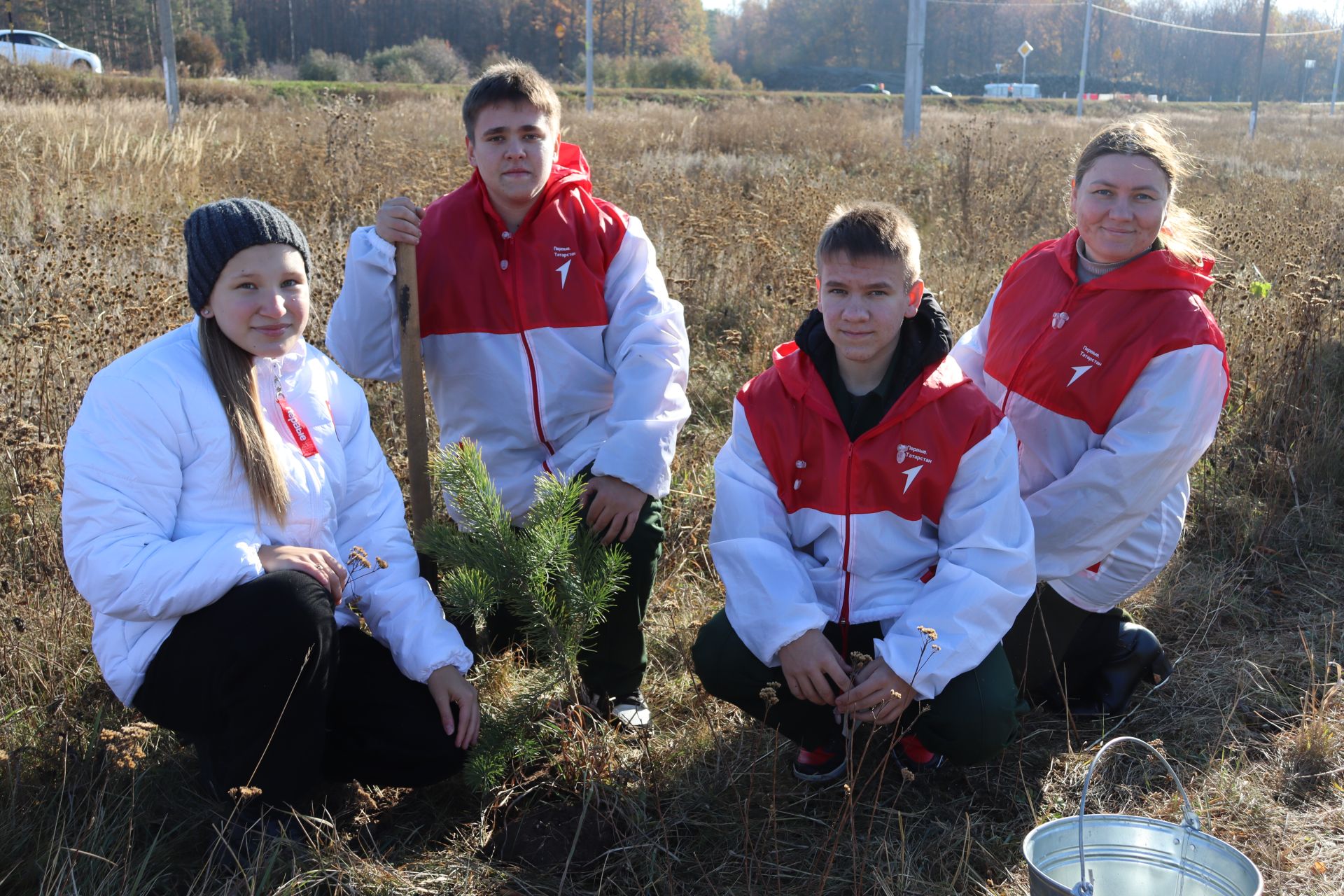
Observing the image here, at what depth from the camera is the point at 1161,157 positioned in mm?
2609

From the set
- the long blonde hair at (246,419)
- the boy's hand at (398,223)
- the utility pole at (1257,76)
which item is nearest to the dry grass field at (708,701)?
the long blonde hair at (246,419)

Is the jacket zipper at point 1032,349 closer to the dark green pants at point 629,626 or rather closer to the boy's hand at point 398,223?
the dark green pants at point 629,626

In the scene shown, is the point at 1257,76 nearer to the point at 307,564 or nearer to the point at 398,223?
the point at 398,223

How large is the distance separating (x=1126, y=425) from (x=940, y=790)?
1.05m

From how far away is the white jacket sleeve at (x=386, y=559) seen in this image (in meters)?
2.33

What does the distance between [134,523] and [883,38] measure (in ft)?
288

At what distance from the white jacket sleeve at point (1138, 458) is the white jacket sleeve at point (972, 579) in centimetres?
33

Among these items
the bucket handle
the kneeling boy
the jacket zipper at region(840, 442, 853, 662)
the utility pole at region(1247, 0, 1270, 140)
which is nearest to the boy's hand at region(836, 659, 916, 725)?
the kneeling boy

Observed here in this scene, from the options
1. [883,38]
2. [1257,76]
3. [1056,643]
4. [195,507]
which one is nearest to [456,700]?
[195,507]

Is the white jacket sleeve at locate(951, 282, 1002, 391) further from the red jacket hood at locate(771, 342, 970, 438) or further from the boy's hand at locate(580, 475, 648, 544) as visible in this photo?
the boy's hand at locate(580, 475, 648, 544)

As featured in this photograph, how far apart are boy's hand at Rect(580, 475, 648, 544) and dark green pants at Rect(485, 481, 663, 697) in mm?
38

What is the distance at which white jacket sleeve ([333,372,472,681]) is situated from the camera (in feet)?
7.65

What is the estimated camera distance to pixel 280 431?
2.30 metres

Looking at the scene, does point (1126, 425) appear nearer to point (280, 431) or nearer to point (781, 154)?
point (280, 431)
